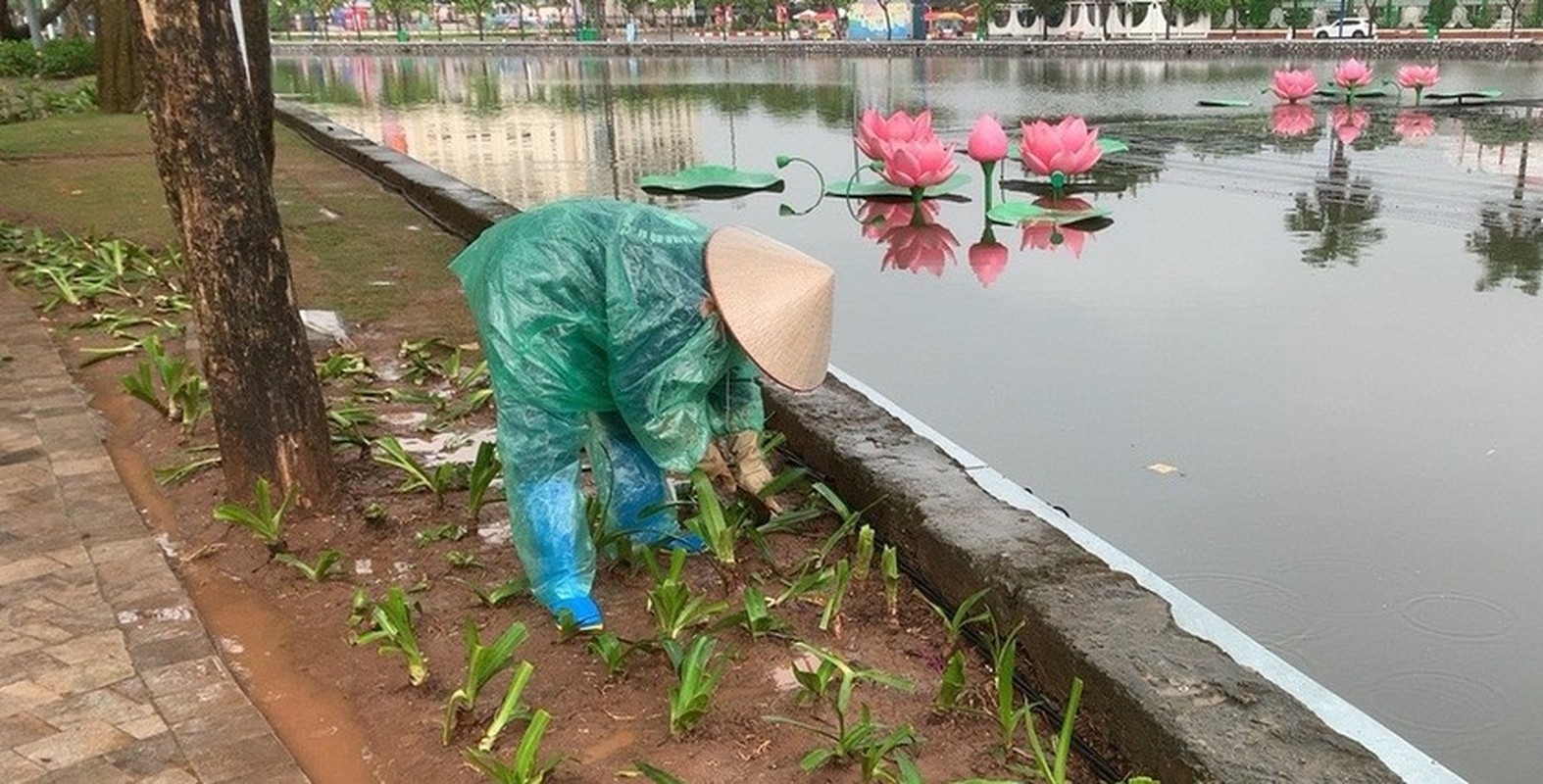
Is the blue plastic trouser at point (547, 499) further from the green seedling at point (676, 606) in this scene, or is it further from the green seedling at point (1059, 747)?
the green seedling at point (1059, 747)

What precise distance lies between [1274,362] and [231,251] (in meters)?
3.43

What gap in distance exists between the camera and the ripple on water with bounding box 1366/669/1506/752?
2.30m

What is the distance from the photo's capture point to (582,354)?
2436mm

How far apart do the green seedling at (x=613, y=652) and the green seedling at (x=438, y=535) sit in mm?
710

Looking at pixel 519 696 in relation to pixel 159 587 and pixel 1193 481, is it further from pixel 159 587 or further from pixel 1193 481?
pixel 1193 481

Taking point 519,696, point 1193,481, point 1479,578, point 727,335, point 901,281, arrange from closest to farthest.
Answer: point 519,696
point 727,335
point 1479,578
point 1193,481
point 901,281

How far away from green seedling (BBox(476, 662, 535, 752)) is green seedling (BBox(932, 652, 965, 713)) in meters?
0.71

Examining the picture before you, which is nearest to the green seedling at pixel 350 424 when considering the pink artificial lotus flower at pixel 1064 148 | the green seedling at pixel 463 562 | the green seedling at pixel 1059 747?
the green seedling at pixel 463 562

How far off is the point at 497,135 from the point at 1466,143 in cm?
923

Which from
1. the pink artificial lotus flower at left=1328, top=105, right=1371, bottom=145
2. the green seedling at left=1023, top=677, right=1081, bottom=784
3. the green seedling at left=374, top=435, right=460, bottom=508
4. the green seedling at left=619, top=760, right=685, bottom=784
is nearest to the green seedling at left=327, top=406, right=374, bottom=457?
the green seedling at left=374, top=435, right=460, bottom=508

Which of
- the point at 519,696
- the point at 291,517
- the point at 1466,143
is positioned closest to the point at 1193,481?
the point at 519,696

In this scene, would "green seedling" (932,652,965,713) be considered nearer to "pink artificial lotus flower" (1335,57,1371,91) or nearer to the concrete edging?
the concrete edging

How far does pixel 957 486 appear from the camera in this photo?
2809mm

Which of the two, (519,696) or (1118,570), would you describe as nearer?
(519,696)
